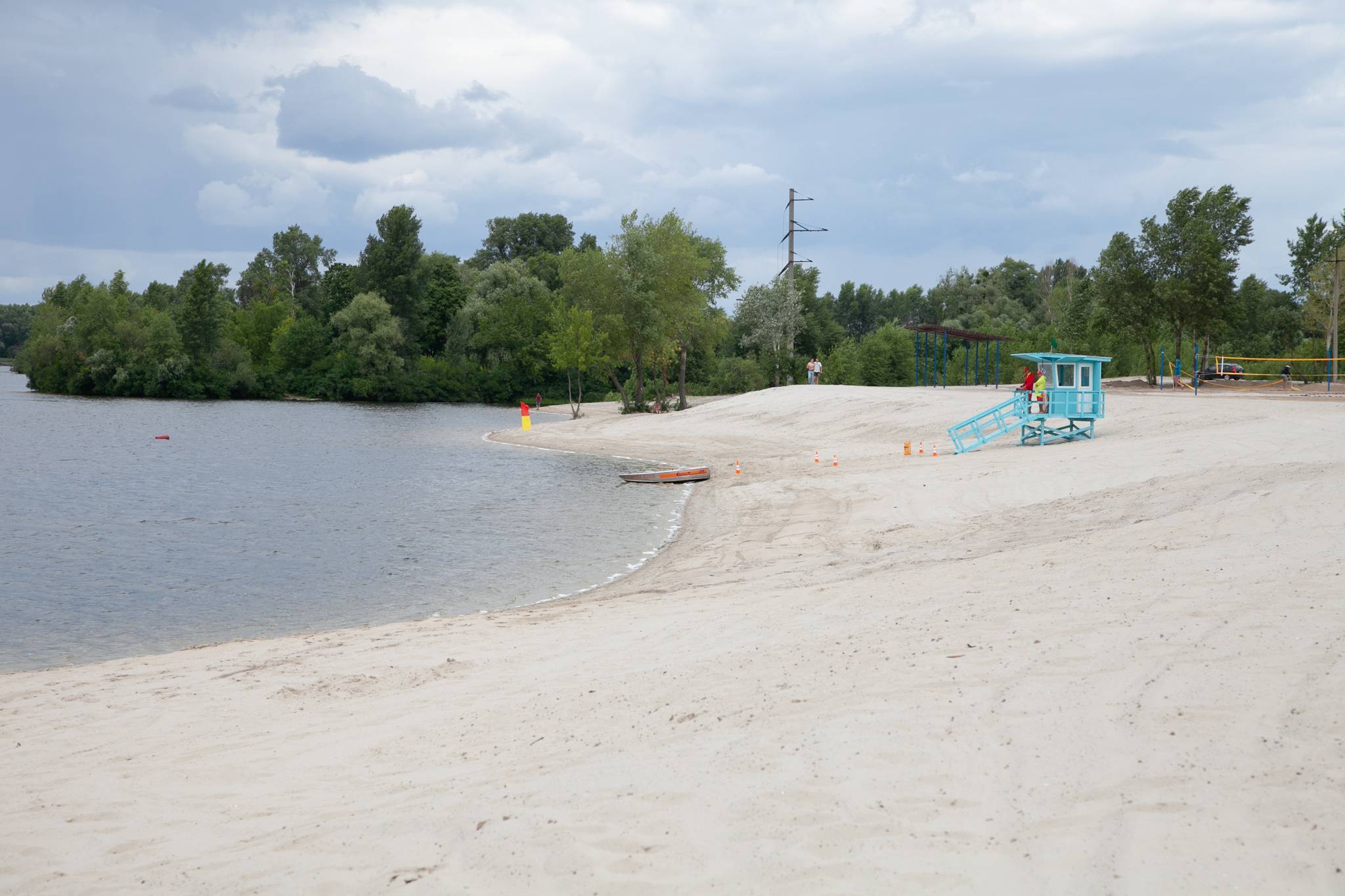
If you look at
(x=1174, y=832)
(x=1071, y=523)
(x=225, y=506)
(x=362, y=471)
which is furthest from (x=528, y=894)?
(x=362, y=471)

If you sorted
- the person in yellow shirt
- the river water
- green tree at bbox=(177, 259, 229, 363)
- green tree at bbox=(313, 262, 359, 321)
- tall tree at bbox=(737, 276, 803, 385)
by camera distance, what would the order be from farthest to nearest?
green tree at bbox=(313, 262, 359, 321)
green tree at bbox=(177, 259, 229, 363)
tall tree at bbox=(737, 276, 803, 385)
the person in yellow shirt
the river water

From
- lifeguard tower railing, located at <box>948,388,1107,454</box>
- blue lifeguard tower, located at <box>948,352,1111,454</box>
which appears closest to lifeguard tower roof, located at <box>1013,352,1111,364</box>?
blue lifeguard tower, located at <box>948,352,1111,454</box>

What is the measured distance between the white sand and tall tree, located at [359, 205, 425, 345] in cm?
9281

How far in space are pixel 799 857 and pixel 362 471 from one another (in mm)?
30118

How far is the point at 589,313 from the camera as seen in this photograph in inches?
2404

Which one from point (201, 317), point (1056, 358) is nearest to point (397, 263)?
point (201, 317)

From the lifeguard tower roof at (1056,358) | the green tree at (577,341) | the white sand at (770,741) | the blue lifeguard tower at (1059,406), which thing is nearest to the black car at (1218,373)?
the blue lifeguard tower at (1059,406)

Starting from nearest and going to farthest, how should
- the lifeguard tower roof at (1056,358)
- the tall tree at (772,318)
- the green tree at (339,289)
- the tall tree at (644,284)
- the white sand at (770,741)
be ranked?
the white sand at (770,741), the lifeguard tower roof at (1056,358), the tall tree at (644,284), the tall tree at (772,318), the green tree at (339,289)

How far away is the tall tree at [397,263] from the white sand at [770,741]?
9281 centimetres

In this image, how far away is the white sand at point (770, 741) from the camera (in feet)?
15.6

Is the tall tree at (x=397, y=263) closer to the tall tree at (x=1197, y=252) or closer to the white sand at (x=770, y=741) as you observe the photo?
the tall tree at (x=1197, y=252)

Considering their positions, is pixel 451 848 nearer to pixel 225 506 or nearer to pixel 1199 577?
pixel 1199 577

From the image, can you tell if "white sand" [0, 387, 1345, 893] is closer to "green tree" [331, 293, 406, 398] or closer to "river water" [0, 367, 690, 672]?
"river water" [0, 367, 690, 672]

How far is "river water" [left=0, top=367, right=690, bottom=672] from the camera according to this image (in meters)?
13.5
